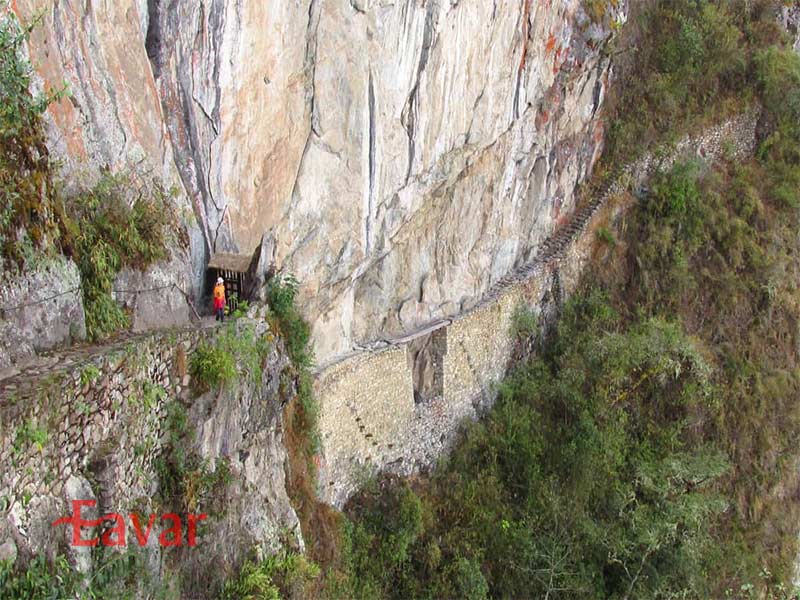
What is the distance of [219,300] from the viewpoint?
748 centimetres

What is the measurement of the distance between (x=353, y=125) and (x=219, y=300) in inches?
136

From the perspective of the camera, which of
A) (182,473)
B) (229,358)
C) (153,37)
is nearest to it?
(182,473)

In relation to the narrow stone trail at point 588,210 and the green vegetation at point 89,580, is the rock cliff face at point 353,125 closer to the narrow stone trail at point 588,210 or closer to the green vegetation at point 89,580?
the narrow stone trail at point 588,210

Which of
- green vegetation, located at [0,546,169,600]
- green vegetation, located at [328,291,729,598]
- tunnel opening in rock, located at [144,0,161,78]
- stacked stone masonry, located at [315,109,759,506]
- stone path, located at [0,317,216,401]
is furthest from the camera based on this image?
green vegetation, located at [328,291,729,598]

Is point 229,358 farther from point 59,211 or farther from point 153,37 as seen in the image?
point 153,37

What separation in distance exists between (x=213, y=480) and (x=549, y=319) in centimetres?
950

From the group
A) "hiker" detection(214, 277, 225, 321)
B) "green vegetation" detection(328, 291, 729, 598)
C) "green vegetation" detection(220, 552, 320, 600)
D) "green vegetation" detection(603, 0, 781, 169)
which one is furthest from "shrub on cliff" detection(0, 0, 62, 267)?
"green vegetation" detection(603, 0, 781, 169)

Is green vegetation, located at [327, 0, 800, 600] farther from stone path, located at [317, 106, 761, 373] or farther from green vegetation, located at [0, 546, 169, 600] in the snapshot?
green vegetation, located at [0, 546, 169, 600]

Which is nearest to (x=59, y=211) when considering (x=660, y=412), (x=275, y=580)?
(x=275, y=580)

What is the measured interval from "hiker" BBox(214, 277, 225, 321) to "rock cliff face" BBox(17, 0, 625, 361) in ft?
1.54

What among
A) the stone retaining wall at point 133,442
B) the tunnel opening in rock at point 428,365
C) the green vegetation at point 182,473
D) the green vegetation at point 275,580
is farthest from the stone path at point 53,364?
the tunnel opening in rock at point 428,365

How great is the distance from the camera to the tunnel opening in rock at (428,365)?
38.4 feet

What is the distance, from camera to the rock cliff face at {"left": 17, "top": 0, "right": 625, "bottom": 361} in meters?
6.76

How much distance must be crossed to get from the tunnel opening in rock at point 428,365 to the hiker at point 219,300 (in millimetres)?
4666
